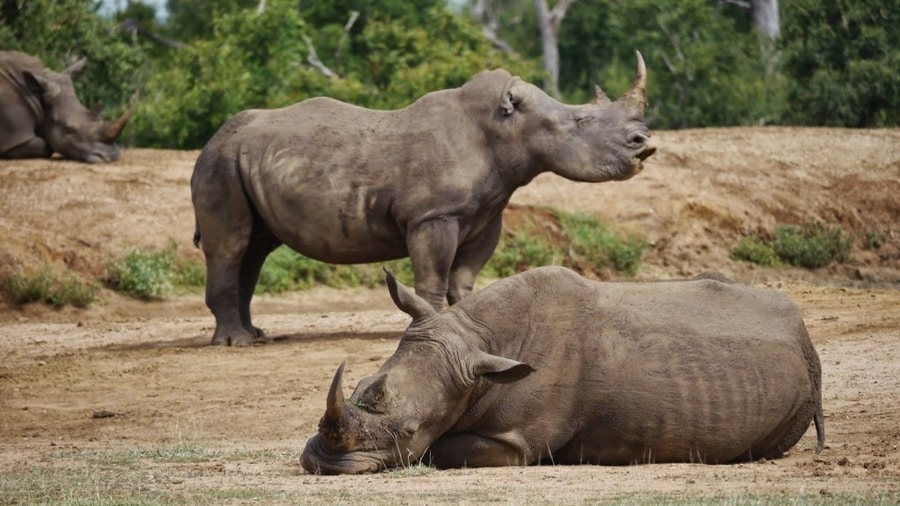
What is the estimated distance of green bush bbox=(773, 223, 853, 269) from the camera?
20.6 meters

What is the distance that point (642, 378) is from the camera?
32.5ft

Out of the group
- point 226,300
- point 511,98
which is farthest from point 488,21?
point 511,98

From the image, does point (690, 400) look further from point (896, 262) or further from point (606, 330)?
point (896, 262)

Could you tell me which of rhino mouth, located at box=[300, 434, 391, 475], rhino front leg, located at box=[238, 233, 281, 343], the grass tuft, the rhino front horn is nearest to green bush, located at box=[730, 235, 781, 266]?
the grass tuft

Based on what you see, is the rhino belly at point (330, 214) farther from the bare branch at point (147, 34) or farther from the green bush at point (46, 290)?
the bare branch at point (147, 34)

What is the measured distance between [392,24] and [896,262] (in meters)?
10.9

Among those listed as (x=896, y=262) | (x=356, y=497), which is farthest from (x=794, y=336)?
(x=896, y=262)

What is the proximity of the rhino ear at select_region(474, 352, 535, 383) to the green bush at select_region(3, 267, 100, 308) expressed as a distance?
31.5 ft

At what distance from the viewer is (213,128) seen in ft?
81.5

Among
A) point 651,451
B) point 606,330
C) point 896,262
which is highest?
point 606,330

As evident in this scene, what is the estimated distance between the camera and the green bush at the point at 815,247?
20.6 meters

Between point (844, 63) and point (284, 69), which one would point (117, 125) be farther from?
point (844, 63)

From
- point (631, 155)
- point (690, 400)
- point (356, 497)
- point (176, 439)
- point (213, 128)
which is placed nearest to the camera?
point (356, 497)

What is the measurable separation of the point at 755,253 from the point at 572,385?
11.1m
